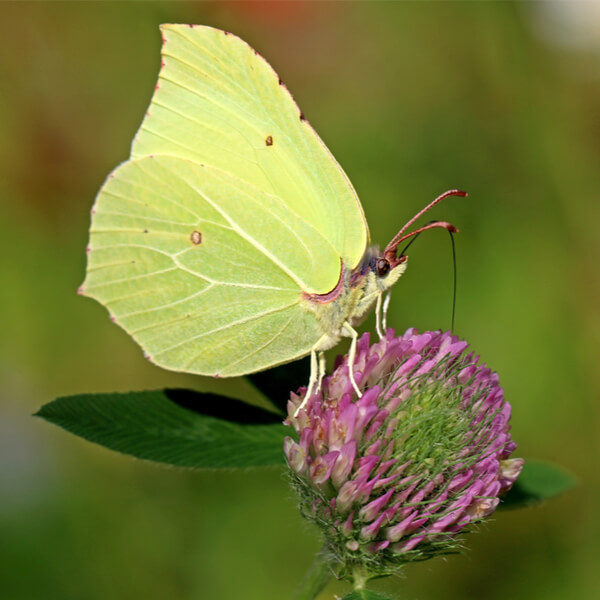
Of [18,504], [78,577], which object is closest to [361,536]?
[78,577]

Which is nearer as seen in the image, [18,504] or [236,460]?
[236,460]

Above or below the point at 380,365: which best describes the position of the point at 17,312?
below

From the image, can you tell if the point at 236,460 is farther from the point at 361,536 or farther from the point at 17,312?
the point at 17,312

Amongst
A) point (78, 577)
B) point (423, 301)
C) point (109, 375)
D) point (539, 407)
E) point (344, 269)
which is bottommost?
point (78, 577)

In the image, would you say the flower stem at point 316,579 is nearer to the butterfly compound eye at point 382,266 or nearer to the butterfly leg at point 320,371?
the butterfly leg at point 320,371

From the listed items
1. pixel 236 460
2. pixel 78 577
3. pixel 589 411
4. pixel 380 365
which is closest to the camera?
pixel 380 365

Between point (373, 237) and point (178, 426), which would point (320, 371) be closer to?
point (178, 426)

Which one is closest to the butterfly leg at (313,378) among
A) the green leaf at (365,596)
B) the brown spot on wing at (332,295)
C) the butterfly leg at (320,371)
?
the butterfly leg at (320,371)
